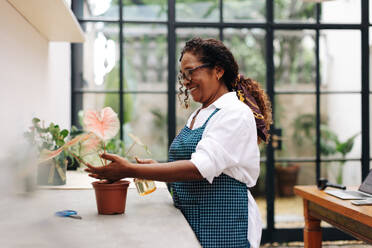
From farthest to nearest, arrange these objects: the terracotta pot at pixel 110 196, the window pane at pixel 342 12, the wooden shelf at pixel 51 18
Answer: the window pane at pixel 342 12, the wooden shelf at pixel 51 18, the terracotta pot at pixel 110 196

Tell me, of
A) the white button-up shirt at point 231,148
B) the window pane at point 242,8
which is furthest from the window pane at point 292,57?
the white button-up shirt at point 231,148

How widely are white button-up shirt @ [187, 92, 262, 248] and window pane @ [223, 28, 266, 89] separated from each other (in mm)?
4723

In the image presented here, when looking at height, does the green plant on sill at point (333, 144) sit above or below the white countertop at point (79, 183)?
above

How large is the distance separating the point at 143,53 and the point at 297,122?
211 cm

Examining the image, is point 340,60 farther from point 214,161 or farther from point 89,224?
point 89,224

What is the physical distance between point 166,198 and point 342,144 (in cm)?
256

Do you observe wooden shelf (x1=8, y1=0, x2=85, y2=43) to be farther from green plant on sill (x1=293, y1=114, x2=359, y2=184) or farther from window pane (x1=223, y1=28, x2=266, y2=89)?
window pane (x1=223, y1=28, x2=266, y2=89)

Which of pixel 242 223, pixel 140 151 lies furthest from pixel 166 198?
pixel 140 151

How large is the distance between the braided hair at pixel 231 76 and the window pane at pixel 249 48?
4.36m

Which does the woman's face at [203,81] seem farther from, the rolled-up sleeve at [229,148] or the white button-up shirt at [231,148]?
the rolled-up sleeve at [229,148]

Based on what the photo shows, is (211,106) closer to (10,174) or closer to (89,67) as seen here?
(10,174)

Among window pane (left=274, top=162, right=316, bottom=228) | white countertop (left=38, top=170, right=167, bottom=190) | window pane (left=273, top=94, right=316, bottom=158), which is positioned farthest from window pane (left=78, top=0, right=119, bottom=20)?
window pane (left=274, top=162, right=316, bottom=228)

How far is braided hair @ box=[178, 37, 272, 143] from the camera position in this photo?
123cm

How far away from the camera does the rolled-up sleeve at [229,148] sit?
101 cm
